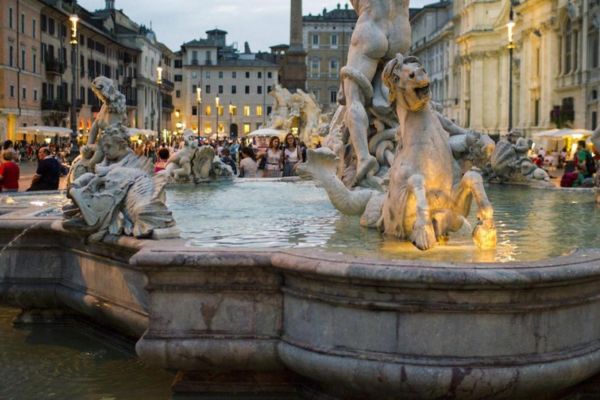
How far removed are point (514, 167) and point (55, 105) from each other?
168 ft

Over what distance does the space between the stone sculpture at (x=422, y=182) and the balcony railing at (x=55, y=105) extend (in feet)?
182

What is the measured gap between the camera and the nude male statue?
9523 mm

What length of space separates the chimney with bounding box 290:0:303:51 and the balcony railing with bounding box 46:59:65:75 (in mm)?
19889

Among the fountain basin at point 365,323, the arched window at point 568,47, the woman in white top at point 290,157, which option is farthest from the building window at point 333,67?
the fountain basin at point 365,323

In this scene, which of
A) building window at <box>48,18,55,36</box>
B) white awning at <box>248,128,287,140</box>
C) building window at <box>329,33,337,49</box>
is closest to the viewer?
white awning at <box>248,128,287,140</box>

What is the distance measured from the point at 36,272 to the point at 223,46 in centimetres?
12903

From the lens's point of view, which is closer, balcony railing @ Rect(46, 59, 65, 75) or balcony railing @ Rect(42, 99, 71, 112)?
balcony railing @ Rect(42, 99, 71, 112)

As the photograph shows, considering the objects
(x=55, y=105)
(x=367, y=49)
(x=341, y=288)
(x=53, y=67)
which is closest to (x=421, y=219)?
(x=341, y=288)

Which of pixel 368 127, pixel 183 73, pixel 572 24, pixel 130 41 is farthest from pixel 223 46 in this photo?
pixel 368 127

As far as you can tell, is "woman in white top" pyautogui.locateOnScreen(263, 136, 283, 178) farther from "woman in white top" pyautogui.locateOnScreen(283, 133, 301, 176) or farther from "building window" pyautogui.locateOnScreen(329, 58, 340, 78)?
"building window" pyautogui.locateOnScreen(329, 58, 340, 78)

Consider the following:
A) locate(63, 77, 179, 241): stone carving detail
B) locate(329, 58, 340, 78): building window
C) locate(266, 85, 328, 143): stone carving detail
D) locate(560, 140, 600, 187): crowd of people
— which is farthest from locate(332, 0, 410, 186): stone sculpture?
locate(329, 58, 340, 78): building window

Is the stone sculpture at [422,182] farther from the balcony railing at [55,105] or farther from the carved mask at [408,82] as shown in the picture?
the balcony railing at [55,105]

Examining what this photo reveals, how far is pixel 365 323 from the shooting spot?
4430 mm

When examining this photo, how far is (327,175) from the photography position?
7613 mm
